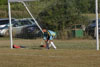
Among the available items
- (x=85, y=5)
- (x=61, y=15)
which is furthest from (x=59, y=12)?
(x=85, y=5)

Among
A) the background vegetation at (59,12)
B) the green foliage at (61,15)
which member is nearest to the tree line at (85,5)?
the background vegetation at (59,12)

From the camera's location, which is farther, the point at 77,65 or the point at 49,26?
the point at 49,26

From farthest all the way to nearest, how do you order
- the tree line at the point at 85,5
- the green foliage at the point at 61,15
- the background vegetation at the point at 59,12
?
the green foliage at the point at 61,15 → the background vegetation at the point at 59,12 → the tree line at the point at 85,5

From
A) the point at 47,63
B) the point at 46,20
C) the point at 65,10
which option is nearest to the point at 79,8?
the point at 65,10

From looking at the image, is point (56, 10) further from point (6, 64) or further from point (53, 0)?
point (6, 64)

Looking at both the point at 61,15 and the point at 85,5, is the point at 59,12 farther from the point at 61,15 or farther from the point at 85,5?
the point at 85,5

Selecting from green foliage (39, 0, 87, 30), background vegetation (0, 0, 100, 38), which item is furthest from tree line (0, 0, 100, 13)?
green foliage (39, 0, 87, 30)

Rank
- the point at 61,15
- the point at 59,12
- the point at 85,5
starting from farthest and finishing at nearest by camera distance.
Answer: the point at 59,12
the point at 61,15
the point at 85,5

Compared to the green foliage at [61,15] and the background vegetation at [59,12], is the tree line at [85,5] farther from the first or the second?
the green foliage at [61,15]

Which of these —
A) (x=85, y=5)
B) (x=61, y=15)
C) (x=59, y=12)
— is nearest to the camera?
(x=85, y=5)

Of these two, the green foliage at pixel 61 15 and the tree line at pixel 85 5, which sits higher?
the tree line at pixel 85 5

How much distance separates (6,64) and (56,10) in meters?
9.15

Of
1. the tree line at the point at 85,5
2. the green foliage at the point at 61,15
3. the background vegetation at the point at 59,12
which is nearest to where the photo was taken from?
the tree line at the point at 85,5

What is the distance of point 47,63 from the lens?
1245cm
